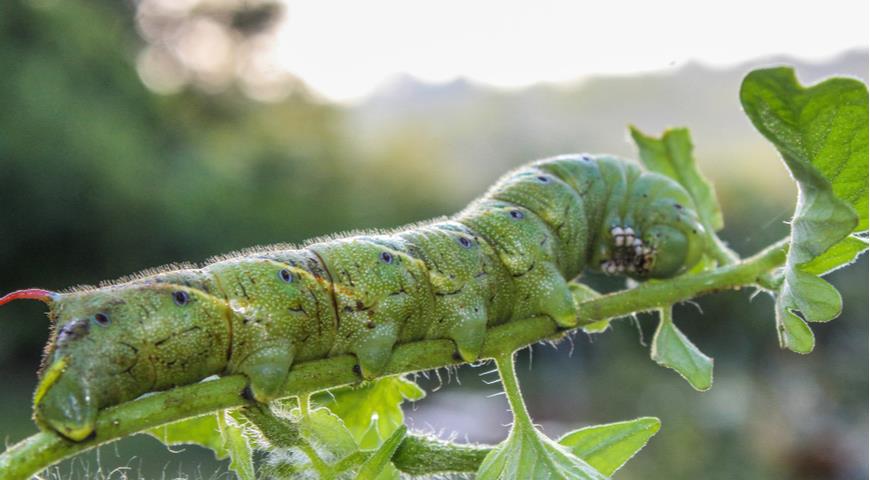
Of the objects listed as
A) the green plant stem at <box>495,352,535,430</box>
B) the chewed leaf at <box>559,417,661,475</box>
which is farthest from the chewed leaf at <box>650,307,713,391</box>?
the green plant stem at <box>495,352,535,430</box>

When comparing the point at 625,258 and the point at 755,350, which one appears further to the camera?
the point at 755,350

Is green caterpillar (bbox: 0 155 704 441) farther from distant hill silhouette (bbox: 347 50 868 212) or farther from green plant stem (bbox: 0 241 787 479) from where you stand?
distant hill silhouette (bbox: 347 50 868 212)

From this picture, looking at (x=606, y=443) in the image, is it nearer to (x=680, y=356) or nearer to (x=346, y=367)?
(x=680, y=356)

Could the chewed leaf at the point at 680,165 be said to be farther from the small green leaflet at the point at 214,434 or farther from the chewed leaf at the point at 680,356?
the small green leaflet at the point at 214,434

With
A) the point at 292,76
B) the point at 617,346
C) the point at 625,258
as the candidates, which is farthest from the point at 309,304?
the point at 292,76

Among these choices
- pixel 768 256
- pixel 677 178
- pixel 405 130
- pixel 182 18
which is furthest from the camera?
pixel 182 18

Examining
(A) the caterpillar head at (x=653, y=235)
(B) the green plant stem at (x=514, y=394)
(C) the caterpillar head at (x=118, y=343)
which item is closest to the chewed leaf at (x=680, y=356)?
(B) the green plant stem at (x=514, y=394)

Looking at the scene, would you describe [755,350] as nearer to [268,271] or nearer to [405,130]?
[405,130]

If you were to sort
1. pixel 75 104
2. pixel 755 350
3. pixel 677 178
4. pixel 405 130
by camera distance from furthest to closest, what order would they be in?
pixel 405 130
pixel 75 104
pixel 755 350
pixel 677 178
